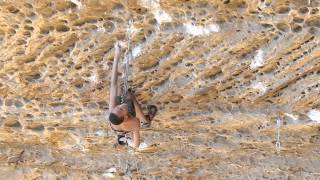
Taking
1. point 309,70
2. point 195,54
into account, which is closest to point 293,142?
point 309,70

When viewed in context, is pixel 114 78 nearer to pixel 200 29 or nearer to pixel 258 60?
pixel 200 29

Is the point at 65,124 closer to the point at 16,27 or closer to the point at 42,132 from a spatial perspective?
the point at 42,132

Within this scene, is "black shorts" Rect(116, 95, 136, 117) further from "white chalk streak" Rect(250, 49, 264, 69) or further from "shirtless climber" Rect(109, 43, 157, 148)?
"white chalk streak" Rect(250, 49, 264, 69)

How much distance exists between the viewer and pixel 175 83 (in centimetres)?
292

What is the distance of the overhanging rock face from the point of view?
2.55 m

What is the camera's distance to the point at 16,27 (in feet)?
8.67

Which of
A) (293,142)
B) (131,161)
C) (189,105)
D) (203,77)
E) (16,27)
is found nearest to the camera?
(16,27)

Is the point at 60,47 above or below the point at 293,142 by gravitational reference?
above

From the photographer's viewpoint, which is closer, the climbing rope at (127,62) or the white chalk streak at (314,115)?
the climbing rope at (127,62)

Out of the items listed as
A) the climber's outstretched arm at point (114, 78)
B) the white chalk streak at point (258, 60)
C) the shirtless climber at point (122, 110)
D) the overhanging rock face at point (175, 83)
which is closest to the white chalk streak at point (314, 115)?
the overhanging rock face at point (175, 83)

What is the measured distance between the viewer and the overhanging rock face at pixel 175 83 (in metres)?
2.55

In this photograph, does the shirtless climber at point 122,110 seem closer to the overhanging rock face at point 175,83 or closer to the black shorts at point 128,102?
the black shorts at point 128,102

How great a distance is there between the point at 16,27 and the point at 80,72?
410 mm

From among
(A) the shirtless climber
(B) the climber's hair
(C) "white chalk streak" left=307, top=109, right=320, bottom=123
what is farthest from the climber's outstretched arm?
(C) "white chalk streak" left=307, top=109, right=320, bottom=123
